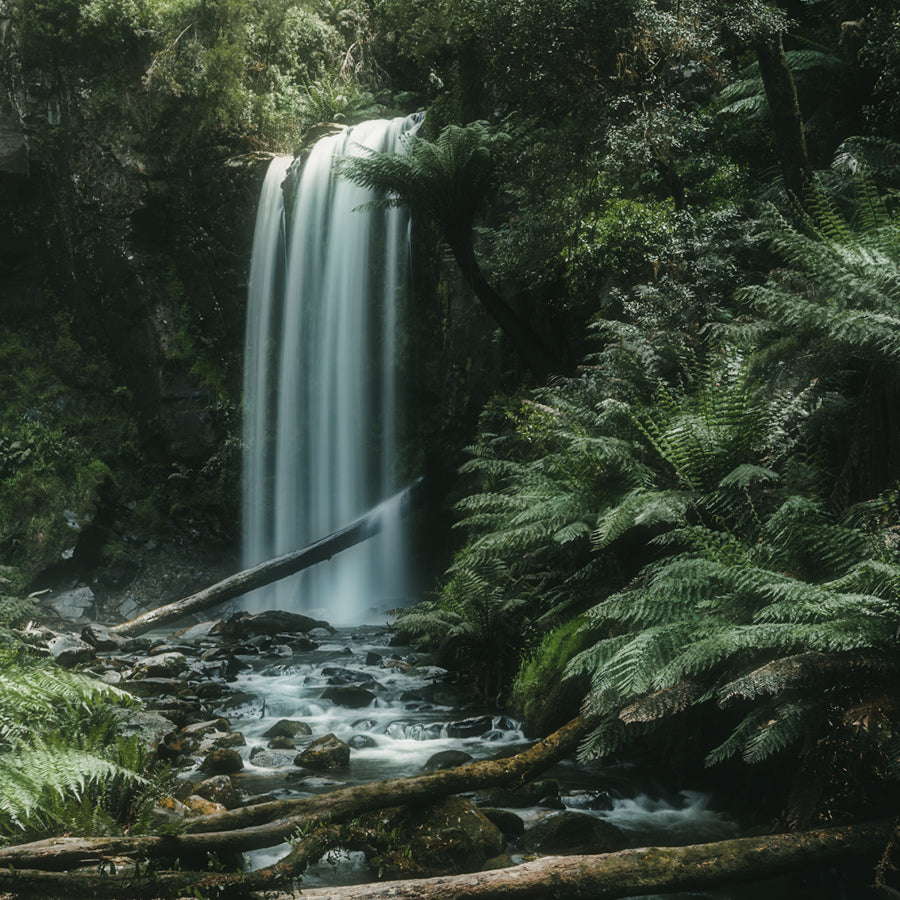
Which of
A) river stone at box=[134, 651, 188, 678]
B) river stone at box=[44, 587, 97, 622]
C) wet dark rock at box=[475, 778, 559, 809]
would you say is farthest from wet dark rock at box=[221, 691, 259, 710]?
river stone at box=[44, 587, 97, 622]

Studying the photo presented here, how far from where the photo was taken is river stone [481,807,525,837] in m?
3.76

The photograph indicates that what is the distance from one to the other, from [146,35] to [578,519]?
13.9 m

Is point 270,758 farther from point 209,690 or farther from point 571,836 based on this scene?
point 571,836

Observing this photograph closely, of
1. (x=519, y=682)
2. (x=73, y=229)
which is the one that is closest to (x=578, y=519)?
(x=519, y=682)

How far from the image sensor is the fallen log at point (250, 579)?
8.65m

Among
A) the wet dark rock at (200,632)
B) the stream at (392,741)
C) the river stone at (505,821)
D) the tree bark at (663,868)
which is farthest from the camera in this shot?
the wet dark rock at (200,632)

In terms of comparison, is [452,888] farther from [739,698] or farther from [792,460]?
[792,460]

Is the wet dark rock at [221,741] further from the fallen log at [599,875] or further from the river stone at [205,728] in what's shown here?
the fallen log at [599,875]

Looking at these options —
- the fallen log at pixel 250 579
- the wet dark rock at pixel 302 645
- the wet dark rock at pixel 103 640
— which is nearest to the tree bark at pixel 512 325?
the fallen log at pixel 250 579

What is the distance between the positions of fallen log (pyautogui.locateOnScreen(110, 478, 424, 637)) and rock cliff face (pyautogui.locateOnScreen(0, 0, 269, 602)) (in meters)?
5.37

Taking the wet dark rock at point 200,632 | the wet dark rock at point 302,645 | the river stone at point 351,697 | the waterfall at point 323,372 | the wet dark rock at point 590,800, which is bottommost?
the wet dark rock at point 302,645

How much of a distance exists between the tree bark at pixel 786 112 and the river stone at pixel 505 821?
5.03m

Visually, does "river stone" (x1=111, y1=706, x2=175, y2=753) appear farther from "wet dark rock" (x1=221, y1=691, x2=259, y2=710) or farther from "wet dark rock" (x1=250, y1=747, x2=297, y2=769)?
"wet dark rock" (x1=221, y1=691, x2=259, y2=710)

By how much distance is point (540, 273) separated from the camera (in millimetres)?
8555
